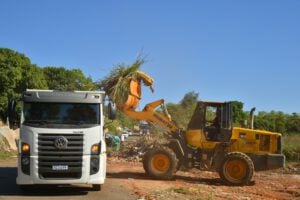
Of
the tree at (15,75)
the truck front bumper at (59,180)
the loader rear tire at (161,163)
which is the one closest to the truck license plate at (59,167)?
the truck front bumper at (59,180)

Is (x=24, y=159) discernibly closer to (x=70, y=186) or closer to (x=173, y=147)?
(x=70, y=186)

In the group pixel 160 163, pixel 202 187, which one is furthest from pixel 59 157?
pixel 160 163

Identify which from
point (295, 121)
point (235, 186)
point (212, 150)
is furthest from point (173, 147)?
point (295, 121)

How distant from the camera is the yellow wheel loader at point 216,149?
65.3 feet

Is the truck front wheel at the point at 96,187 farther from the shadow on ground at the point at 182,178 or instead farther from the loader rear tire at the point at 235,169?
the loader rear tire at the point at 235,169

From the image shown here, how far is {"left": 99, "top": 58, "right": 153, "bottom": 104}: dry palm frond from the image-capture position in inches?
843

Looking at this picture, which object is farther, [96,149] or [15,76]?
[15,76]

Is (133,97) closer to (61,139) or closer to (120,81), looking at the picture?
(120,81)

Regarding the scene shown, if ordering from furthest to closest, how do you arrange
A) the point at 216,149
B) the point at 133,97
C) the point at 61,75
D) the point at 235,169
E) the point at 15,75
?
the point at 61,75 < the point at 15,75 < the point at 133,97 < the point at 216,149 < the point at 235,169

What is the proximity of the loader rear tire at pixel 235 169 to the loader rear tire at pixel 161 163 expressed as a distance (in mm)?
1943

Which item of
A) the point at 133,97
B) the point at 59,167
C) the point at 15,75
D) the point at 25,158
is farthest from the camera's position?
the point at 15,75

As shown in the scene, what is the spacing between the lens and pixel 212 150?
20.4 meters

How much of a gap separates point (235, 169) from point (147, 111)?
4544mm

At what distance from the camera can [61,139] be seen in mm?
14188
